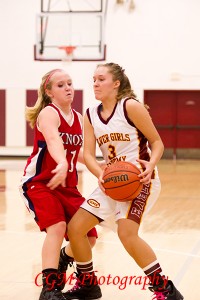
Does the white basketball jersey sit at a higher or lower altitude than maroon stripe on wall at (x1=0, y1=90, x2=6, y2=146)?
higher

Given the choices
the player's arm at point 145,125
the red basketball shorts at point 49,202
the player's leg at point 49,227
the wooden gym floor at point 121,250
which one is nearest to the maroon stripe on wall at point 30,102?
the wooden gym floor at point 121,250

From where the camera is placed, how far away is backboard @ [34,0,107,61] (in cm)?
1788

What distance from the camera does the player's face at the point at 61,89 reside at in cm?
455

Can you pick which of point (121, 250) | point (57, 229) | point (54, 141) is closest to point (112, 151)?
point (54, 141)

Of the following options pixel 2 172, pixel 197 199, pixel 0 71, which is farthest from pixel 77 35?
pixel 197 199

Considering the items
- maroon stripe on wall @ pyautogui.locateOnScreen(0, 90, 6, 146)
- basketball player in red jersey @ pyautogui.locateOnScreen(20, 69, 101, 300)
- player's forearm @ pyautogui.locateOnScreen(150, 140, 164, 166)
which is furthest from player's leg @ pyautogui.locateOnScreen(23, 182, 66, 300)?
maroon stripe on wall @ pyautogui.locateOnScreen(0, 90, 6, 146)

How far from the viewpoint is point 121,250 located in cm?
615

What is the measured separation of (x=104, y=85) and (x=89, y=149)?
0.48 metres

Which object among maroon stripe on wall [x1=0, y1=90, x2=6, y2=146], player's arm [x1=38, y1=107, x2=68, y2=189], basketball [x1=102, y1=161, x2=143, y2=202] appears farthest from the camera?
maroon stripe on wall [x1=0, y1=90, x2=6, y2=146]

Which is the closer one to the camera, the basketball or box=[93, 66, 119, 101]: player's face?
the basketball

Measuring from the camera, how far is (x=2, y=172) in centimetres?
1478

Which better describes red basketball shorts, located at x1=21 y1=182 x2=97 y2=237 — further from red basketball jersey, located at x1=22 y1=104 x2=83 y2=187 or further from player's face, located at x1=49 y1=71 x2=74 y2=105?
player's face, located at x1=49 y1=71 x2=74 y2=105

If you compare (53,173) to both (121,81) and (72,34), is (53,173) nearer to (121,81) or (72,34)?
(121,81)

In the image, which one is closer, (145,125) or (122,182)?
(122,182)
